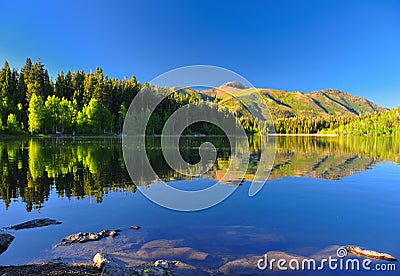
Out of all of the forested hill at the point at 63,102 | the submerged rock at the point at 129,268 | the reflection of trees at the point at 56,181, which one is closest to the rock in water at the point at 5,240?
the submerged rock at the point at 129,268

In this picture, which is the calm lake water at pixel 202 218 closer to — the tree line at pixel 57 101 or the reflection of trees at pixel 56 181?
the reflection of trees at pixel 56 181

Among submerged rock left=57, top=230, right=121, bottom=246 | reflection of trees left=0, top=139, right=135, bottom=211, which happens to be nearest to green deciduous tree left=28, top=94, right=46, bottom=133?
reflection of trees left=0, top=139, right=135, bottom=211

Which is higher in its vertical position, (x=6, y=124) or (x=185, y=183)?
(x=6, y=124)

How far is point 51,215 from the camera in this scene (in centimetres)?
1214

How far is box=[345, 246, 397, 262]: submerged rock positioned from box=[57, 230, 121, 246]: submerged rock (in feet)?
25.0

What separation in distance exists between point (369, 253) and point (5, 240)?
436 inches

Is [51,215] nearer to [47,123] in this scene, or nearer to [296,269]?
[296,269]

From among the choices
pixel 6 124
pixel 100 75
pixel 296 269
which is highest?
pixel 100 75

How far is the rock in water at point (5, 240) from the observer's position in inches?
340

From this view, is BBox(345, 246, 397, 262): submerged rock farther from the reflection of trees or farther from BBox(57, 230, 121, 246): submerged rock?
the reflection of trees

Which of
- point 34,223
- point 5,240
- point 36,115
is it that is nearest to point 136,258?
point 5,240

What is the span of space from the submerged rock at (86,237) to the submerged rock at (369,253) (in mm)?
7629

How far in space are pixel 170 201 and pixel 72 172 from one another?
36.4 ft

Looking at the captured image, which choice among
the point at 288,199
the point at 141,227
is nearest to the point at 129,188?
the point at 141,227
